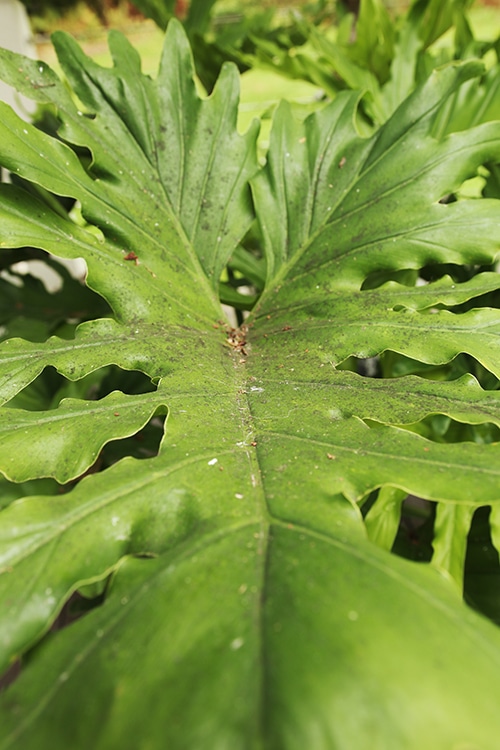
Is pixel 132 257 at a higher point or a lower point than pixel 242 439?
higher

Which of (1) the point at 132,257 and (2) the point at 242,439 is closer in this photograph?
(2) the point at 242,439

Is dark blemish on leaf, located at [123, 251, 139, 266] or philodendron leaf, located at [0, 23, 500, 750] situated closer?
philodendron leaf, located at [0, 23, 500, 750]

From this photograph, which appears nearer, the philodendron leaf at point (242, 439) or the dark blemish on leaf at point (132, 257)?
the philodendron leaf at point (242, 439)

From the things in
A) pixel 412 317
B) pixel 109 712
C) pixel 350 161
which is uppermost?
pixel 350 161

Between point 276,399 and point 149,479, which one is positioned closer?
point 149,479

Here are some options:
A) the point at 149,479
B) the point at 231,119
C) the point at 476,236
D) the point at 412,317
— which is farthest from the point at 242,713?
the point at 231,119

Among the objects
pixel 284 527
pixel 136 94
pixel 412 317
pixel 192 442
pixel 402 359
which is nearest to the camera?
pixel 284 527

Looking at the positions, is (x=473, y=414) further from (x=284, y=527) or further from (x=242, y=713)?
(x=242, y=713)

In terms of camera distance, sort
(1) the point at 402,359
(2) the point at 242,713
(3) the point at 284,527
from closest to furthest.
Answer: (2) the point at 242,713 < (3) the point at 284,527 < (1) the point at 402,359
